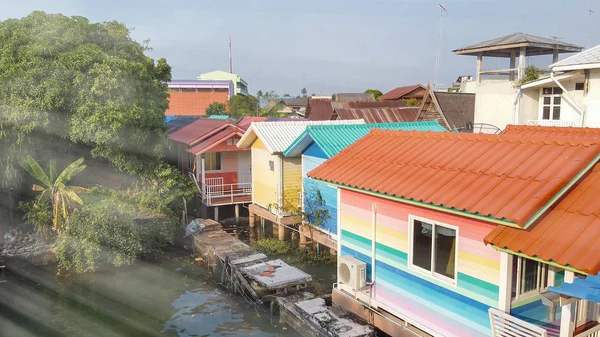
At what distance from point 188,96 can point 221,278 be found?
2417 inches

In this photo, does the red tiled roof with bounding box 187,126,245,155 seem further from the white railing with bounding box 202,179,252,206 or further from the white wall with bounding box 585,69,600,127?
the white wall with bounding box 585,69,600,127

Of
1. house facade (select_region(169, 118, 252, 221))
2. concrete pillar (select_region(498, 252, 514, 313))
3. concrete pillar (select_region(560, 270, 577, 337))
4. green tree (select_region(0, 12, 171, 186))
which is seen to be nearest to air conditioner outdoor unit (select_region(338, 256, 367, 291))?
concrete pillar (select_region(498, 252, 514, 313))

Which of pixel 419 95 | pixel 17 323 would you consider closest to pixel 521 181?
pixel 17 323

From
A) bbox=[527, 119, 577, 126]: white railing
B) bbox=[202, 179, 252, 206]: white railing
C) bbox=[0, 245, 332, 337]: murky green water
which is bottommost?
bbox=[0, 245, 332, 337]: murky green water

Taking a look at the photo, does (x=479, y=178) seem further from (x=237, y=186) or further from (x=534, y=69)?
(x=237, y=186)

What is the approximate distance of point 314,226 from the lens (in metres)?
15.9

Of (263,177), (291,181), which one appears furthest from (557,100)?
(263,177)

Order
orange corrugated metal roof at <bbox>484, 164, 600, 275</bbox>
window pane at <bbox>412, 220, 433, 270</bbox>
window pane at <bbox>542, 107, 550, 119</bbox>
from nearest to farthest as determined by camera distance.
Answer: orange corrugated metal roof at <bbox>484, 164, 600, 275</bbox>
window pane at <bbox>412, 220, 433, 270</bbox>
window pane at <bbox>542, 107, 550, 119</bbox>

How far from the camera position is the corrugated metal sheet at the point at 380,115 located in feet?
94.5

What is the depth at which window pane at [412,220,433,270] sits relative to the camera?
796cm

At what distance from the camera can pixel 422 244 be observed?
8.08m

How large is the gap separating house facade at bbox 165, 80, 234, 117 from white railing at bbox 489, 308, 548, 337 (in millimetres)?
67449

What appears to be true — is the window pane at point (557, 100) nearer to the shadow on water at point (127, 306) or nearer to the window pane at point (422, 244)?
the window pane at point (422, 244)

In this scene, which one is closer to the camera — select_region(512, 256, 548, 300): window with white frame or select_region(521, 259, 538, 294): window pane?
select_region(512, 256, 548, 300): window with white frame
